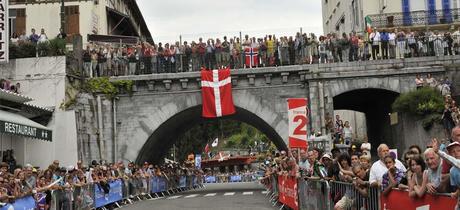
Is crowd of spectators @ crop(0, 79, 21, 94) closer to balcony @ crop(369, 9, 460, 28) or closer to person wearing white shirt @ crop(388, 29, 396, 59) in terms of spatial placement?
person wearing white shirt @ crop(388, 29, 396, 59)

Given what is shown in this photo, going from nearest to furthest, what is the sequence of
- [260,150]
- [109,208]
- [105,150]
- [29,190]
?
[29,190], [109,208], [105,150], [260,150]

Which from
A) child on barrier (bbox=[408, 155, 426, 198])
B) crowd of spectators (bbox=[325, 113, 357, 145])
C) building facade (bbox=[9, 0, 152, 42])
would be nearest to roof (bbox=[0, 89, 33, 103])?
building facade (bbox=[9, 0, 152, 42])

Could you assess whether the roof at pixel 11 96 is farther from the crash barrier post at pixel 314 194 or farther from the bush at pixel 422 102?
the bush at pixel 422 102

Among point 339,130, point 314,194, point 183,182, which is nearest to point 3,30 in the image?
point 339,130

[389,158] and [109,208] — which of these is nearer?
[389,158]

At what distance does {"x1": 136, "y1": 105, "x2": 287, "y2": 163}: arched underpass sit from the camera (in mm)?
29375

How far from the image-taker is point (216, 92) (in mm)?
28297

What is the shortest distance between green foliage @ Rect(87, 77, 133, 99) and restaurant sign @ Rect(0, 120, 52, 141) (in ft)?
19.0

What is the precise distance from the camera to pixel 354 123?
42.5 m

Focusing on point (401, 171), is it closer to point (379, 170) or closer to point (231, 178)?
point (379, 170)

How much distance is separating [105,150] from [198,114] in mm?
5856

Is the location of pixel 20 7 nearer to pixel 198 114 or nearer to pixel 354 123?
pixel 198 114

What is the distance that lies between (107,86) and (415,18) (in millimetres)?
17511

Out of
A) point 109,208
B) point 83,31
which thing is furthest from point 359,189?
point 83,31
